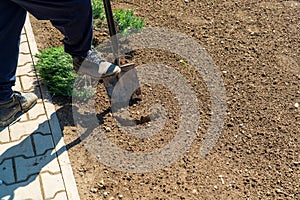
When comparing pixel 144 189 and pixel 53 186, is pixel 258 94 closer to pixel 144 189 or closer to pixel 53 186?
pixel 144 189

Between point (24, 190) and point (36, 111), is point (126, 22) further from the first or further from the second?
point (24, 190)

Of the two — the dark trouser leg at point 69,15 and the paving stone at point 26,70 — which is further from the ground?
the dark trouser leg at point 69,15

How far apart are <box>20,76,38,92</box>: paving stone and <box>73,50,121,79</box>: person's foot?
23.9 inches

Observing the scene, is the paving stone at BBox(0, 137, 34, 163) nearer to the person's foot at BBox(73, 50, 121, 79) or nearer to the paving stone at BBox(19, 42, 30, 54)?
the person's foot at BBox(73, 50, 121, 79)

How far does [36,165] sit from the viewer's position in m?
3.29

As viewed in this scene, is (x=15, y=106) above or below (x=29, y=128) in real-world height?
above

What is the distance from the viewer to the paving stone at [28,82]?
12.6ft

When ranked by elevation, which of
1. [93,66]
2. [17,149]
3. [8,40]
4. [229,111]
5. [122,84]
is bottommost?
[229,111]

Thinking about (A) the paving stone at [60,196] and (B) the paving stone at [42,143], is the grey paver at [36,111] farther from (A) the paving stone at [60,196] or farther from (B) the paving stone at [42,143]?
(A) the paving stone at [60,196]

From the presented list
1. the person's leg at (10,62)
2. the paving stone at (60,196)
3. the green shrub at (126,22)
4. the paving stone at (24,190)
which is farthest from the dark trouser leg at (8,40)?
the green shrub at (126,22)

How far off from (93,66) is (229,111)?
1.21 meters

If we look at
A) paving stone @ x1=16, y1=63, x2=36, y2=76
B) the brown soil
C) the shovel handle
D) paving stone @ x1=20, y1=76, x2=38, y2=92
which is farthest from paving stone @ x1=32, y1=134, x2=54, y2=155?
the shovel handle

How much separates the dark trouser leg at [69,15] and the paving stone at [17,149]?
0.85 metres

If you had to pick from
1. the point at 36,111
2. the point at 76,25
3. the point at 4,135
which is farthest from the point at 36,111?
the point at 76,25
